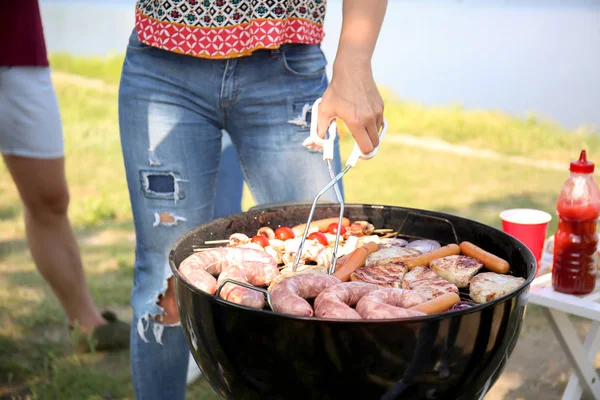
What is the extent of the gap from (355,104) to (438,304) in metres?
0.48

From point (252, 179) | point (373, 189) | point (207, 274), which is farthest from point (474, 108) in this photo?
point (207, 274)

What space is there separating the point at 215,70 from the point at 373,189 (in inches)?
153

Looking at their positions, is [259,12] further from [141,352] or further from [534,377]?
[534,377]

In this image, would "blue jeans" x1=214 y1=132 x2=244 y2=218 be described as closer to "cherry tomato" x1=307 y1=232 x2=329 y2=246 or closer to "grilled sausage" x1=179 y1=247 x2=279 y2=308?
"cherry tomato" x1=307 y1=232 x2=329 y2=246

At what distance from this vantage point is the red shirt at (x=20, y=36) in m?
2.73

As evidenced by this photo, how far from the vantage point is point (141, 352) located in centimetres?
196

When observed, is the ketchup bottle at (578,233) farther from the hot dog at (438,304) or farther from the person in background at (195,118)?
the hot dog at (438,304)

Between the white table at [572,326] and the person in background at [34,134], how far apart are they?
78.5 inches


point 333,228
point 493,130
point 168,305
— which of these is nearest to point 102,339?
point 168,305

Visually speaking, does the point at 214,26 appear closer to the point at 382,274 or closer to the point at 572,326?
the point at 382,274

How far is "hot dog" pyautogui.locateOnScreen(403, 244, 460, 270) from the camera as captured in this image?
5.29ft

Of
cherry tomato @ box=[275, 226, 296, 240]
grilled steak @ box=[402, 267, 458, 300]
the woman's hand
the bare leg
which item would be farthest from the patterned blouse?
the bare leg

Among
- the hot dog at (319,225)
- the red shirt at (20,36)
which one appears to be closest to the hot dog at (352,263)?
the hot dog at (319,225)

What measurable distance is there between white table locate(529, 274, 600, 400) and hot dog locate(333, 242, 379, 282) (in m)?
0.83
